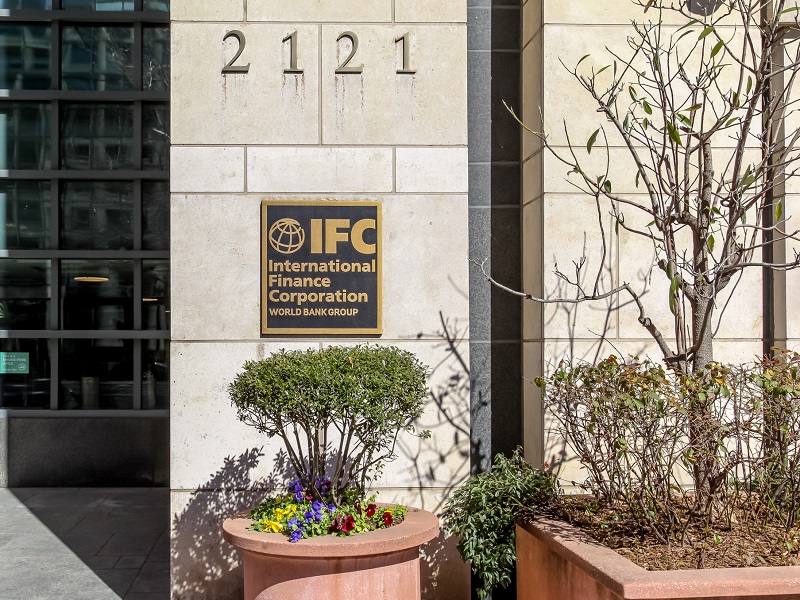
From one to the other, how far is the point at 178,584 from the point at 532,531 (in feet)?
8.75

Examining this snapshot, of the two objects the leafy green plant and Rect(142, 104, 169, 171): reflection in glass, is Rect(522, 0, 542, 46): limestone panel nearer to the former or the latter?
the leafy green plant

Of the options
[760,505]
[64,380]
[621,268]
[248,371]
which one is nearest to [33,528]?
[64,380]

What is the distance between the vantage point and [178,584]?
564 cm

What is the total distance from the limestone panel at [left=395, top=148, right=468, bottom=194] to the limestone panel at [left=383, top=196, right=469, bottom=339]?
83mm

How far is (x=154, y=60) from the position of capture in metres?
10.8

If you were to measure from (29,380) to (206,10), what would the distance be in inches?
272

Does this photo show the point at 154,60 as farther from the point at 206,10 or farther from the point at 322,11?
the point at 322,11

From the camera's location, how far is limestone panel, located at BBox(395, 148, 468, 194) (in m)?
5.80

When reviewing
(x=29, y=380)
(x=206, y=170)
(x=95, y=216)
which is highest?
(x=95, y=216)

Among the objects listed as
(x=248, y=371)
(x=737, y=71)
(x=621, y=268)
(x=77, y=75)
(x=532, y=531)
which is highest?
(x=77, y=75)

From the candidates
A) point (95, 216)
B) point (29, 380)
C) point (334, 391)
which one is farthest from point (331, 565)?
point (95, 216)

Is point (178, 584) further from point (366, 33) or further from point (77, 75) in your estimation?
point (77, 75)

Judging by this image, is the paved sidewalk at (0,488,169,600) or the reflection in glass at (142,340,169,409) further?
the reflection in glass at (142,340,169,409)

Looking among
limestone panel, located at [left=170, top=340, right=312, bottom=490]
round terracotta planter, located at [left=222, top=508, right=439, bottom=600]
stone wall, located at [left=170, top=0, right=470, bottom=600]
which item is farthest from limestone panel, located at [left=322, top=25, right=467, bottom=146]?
round terracotta planter, located at [left=222, top=508, right=439, bottom=600]
